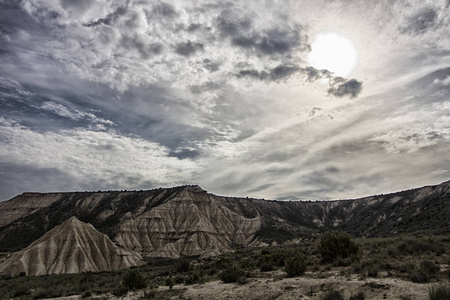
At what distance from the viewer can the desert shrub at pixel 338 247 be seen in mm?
19562

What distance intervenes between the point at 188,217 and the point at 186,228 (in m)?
6.00

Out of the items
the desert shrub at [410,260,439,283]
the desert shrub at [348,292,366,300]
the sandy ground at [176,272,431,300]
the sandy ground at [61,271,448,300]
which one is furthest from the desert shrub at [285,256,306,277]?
the desert shrub at [348,292,366,300]

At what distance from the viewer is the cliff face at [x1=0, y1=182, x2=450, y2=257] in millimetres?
99688

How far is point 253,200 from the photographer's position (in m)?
165

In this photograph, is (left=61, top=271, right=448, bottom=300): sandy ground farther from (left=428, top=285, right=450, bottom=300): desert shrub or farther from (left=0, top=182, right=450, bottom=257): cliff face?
(left=0, top=182, right=450, bottom=257): cliff face

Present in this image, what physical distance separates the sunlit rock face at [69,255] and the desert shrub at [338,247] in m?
55.4

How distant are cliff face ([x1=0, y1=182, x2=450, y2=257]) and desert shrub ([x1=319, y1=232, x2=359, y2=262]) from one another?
223 feet

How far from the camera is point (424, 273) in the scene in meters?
11.6

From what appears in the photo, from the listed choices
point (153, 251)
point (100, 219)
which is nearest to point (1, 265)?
point (153, 251)

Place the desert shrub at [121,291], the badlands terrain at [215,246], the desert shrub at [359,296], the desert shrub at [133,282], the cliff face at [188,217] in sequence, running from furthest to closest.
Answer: the cliff face at [188,217] < the desert shrub at [133,282] < the desert shrub at [121,291] < the badlands terrain at [215,246] < the desert shrub at [359,296]

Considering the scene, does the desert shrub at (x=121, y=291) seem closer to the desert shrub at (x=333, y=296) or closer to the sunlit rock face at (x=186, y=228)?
the desert shrub at (x=333, y=296)

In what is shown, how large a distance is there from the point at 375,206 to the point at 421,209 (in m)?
47.5

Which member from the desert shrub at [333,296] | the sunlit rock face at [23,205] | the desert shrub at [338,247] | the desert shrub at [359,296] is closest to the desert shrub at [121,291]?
the desert shrub at [338,247]

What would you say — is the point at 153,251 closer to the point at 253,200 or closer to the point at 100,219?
the point at 100,219
